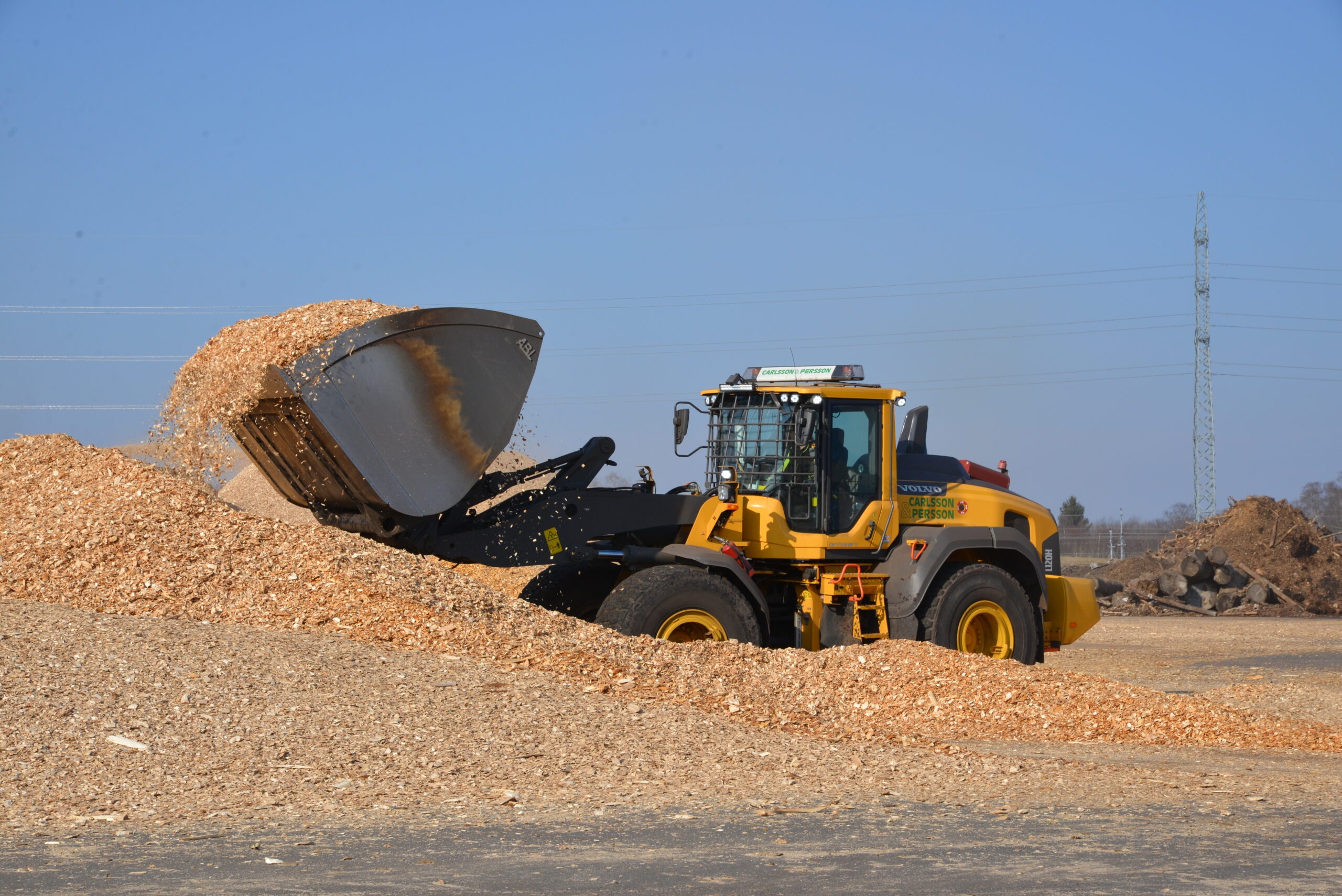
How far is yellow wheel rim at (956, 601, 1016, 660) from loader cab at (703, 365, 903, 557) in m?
1.14

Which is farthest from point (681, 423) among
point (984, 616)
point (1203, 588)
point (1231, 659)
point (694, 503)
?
point (1203, 588)

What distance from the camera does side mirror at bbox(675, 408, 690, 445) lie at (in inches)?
430

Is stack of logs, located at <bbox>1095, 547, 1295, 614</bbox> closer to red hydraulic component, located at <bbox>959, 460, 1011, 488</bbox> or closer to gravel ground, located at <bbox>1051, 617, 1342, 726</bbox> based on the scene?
gravel ground, located at <bbox>1051, 617, 1342, 726</bbox>

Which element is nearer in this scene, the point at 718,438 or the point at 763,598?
the point at 763,598

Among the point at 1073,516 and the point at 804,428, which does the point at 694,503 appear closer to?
the point at 804,428

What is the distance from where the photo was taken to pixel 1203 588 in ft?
81.7

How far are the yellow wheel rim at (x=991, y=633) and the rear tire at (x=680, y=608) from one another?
229 centimetres

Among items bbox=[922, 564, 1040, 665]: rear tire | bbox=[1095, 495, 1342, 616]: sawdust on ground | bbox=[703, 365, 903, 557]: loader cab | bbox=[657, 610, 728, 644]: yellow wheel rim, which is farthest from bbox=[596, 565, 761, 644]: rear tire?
bbox=[1095, 495, 1342, 616]: sawdust on ground

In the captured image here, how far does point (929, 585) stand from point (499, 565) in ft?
11.8

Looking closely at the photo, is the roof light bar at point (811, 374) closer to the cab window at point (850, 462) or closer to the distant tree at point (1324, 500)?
the cab window at point (850, 462)

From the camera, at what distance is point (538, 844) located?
5.62 meters

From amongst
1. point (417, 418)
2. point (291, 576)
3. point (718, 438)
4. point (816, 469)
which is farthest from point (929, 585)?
point (291, 576)

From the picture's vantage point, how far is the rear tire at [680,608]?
31.9 ft

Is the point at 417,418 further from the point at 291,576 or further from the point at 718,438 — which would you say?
the point at 718,438
